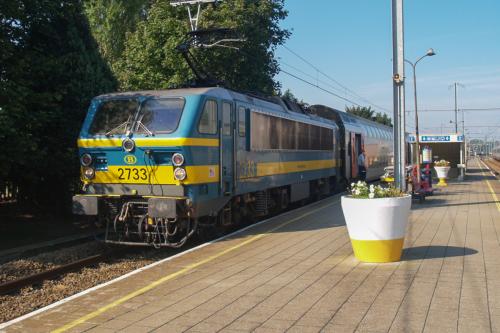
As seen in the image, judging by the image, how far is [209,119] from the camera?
10461 millimetres

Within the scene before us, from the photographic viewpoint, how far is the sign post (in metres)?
14.3

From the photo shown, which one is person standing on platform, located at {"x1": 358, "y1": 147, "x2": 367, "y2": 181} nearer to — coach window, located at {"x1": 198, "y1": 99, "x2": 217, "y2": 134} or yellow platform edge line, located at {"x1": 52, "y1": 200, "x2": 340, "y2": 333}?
yellow platform edge line, located at {"x1": 52, "y1": 200, "x2": 340, "y2": 333}

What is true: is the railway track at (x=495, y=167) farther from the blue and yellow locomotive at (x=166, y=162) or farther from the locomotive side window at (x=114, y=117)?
the locomotive side window at (x=114, y=117)

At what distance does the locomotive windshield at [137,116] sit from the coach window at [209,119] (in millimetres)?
426

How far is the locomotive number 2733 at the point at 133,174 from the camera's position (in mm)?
10016

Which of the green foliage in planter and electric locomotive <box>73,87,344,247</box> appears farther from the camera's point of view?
electric locomotive <box>73,87,344,247</box>

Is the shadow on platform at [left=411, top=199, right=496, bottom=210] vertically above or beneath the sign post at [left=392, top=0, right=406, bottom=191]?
beneath

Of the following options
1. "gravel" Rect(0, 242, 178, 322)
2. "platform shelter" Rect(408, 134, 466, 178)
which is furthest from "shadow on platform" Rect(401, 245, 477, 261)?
"platform shelter" Rect(408, 134, 466, 178)

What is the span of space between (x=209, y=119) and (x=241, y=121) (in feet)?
5.07

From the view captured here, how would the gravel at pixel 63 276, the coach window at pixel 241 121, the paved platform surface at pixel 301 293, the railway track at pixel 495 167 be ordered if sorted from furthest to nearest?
the railway track at pixel 495 167 < the coach window at pixel 241 121 < the gravel at pixel 63 276 < the paved platform surface at pixel 301 293

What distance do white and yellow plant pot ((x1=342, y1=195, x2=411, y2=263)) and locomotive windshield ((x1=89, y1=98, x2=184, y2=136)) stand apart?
3736 millimetres

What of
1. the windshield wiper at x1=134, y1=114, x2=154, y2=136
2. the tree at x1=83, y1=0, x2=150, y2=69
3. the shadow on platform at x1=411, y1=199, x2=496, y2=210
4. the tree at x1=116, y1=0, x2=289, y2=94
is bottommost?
the shadow on platform at x1=411, y1=199, x2=496, y2=210

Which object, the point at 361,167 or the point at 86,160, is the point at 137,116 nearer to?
the point at 86,160

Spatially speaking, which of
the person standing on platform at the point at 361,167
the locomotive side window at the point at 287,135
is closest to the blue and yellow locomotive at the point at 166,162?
the locomotive side window at the point at 287,135
